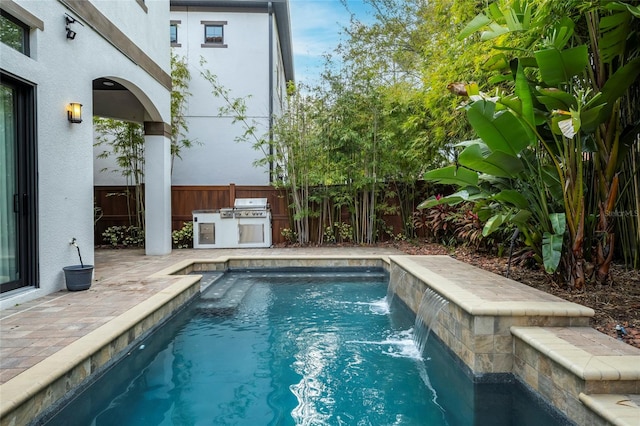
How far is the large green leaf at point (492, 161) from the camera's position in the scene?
3.70 meters

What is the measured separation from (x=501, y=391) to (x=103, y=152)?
10303 millimetres

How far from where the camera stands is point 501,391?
287 centimetres

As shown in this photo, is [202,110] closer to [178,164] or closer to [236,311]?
[178,164]

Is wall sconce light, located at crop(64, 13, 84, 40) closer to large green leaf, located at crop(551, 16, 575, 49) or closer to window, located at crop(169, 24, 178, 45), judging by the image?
large green leaf, located at crop(551, 16, 575, 49)

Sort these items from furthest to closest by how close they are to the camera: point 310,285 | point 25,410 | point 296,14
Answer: point 296,14, point 310,285, point 25,410

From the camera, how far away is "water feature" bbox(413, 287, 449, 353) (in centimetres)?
383

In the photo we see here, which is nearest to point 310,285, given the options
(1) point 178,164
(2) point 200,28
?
(1) point 178,164

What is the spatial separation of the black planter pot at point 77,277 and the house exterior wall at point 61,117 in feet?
0.54

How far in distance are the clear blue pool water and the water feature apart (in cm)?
11

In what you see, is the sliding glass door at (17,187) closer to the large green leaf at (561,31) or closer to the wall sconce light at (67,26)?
the wall sconce light at (67,26)

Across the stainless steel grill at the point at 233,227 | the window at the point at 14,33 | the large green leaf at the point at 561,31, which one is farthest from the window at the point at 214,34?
the large green leaf at the point at 561,31

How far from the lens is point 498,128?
11.4 feet

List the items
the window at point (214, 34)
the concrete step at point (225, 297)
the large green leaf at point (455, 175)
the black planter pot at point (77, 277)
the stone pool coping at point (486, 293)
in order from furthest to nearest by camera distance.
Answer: the window at point (214, 34), the concrete step at point (225, 297), the black planter pot at point (77, 277), the large green leaf at point (455, 175), the stone pool coping at point (486, 293)

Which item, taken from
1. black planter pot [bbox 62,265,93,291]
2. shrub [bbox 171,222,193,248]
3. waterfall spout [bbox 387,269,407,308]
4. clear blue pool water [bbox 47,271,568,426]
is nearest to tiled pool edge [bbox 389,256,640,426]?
clear blue pool water [bbox 47,271,568,426]
